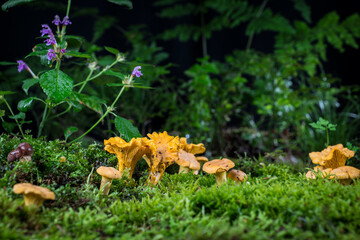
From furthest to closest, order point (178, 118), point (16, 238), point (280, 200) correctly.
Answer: point (178, 118), point (280, 200), point (16, 238)

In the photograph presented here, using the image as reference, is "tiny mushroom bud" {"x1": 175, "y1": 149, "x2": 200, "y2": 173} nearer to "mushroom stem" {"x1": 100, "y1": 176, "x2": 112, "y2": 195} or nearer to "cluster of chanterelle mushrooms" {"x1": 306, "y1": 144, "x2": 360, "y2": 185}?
"mushroom stem" {"x1": 100, "y1": 176, "x2": 112, "y2": 195}

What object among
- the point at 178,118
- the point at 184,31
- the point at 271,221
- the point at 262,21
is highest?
the point at 262,21

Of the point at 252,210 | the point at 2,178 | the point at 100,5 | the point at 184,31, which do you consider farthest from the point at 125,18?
the point at 252,210

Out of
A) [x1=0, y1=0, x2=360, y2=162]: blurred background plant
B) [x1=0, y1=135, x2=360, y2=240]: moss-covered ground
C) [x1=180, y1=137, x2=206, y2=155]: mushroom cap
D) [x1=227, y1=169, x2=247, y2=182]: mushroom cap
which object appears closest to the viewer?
[x1=0, y1=135, x2=360, y2=240]: moss-covered ground

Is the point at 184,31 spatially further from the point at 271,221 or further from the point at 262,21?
the point at 271,221

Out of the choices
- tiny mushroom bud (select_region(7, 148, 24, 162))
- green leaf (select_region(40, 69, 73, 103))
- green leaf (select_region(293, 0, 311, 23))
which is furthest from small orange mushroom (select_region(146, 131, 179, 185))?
green leaf (select_region(293, 0, 311, 23))

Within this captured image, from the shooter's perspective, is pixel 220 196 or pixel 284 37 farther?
pixel 284 37

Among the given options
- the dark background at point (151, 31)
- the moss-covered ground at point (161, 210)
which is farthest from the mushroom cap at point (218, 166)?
the dark background at point (151, 31)

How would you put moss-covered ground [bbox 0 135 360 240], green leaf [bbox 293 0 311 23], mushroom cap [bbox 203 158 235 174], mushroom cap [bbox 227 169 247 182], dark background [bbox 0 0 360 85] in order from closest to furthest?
1. moss-covered ground [bbox 0 135 360 240]
2. mushroom cap [bbox 203 158 235 174]
3. mushroom cap [bbox 227 169 247 182]
4. dark background [bbox 0 0 360 85]
5. green leaf [bbox 293 0 311 23]
